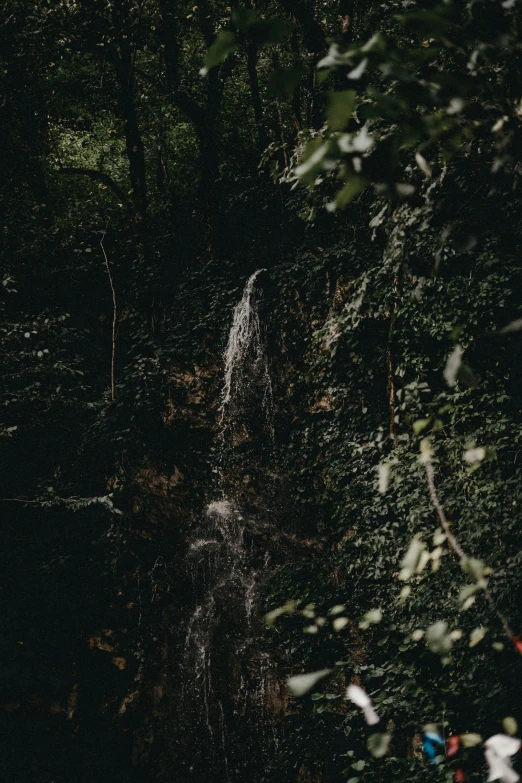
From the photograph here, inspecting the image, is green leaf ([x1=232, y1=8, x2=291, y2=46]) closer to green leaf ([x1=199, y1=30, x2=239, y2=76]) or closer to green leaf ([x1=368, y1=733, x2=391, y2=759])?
green leaf ([x1=199, y1=30, x2=239, y2=76])

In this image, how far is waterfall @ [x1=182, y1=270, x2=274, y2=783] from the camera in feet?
23.6

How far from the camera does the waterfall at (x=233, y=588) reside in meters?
7.21

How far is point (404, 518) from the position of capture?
629 centimetres

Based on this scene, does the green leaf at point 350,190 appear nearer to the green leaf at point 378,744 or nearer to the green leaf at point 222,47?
the green leaf at point 222,47

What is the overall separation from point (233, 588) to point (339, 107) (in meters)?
7.63

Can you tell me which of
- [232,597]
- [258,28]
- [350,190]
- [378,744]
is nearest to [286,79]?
[258,28]

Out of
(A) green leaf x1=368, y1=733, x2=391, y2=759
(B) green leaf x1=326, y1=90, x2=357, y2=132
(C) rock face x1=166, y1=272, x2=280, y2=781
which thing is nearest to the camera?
(B) green leaf x1=326, y1=90, x2=357, y2=132

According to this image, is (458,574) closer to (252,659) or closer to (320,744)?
(320,744)

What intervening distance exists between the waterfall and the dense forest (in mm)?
33

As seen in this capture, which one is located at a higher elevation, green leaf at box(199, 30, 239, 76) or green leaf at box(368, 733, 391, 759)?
green leaf at box(199, 30, 239, 76)

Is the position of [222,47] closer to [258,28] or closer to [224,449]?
→ [258,28]

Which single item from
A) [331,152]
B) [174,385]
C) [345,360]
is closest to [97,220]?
[174,385]

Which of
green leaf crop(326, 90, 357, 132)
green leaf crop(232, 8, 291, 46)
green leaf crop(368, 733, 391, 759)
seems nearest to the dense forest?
green leaf crop(368, 733, 391, 759)

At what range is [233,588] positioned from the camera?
7871mm
